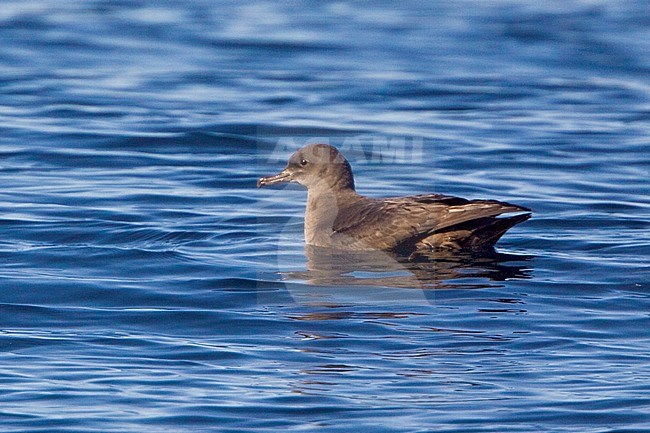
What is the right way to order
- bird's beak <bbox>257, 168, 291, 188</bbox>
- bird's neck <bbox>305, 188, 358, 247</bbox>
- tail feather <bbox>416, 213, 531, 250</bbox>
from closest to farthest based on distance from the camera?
tail feather <bbox>416, 213, 531, 250</bbox> < bird's neck <bbox>305, 188, 358, 247</bbox> < bird's beak <bbox>257, 168, 291, 188</bbox>

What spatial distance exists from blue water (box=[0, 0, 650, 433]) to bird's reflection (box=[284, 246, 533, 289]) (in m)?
0.03

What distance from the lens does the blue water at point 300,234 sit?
670 centimetres

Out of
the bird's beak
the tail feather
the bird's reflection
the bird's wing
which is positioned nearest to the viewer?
the bird's reflection

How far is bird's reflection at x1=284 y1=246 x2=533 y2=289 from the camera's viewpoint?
9.09 meters

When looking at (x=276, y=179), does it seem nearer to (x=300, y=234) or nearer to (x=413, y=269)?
(x=300, y=234)

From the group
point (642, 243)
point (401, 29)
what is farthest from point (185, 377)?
point (401, 29)

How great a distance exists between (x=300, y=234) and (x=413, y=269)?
1888 mm

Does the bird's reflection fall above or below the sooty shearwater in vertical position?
below

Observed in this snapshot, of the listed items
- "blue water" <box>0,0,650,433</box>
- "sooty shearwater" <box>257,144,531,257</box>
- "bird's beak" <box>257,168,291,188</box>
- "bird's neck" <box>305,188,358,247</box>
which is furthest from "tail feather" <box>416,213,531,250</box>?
"bird's beak" <box>257,168,291,188</box>

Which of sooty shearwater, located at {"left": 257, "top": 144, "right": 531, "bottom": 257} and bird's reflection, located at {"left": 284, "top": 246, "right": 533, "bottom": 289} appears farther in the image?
sooty shearwater, located at {"left": 257, "top": 144, "right": 531, "bottom": 257}

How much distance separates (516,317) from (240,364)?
6.22ft

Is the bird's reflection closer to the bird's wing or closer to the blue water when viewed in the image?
the blue water

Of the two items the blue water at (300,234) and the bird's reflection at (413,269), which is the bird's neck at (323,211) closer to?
the bird's reflection at (413,269)

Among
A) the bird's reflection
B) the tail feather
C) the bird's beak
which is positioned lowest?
the bird's reflection
